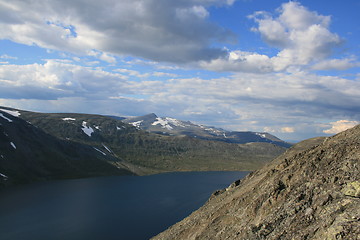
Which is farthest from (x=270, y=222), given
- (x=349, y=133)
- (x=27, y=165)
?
(x=27, y=165)

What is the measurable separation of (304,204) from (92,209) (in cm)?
10364

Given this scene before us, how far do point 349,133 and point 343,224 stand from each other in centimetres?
2952

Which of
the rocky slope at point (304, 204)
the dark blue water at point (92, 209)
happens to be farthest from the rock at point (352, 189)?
the dark blue water at point (92, 209)

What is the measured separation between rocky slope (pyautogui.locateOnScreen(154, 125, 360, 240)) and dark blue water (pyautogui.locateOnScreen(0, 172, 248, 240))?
1761 inches

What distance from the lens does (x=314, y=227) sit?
108ft

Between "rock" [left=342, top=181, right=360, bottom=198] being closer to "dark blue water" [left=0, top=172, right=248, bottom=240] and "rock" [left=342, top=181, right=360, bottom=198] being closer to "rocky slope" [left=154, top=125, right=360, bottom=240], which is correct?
"rocky slope" [left=154, top=125, right=360, bottom=240]

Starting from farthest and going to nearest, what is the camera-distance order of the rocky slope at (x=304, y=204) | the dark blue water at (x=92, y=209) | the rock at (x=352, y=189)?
1. the dark blue water at (x=92, y=209)
2. the rock at (x=352, y=189)
3. the rocky slope at (x=304, y=204)

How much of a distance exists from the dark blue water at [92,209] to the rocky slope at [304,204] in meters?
44.7

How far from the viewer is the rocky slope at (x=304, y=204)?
107ft

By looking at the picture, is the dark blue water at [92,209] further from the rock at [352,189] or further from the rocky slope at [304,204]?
the rock at [352,189]

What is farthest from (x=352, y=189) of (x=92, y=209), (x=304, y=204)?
(x=92, y=209)

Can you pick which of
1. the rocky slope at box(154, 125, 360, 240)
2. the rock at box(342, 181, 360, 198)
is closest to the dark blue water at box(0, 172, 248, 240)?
the rocky slope at box(154, 125, 360, 240)

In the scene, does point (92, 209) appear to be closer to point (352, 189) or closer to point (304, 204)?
point (304, 204)

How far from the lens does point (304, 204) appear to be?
38.6 meters
